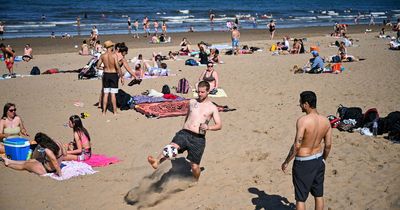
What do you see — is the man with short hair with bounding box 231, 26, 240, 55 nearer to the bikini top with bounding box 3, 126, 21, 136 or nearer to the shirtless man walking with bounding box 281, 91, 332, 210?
the bikini top with bounding box 3, 126, 21, 136

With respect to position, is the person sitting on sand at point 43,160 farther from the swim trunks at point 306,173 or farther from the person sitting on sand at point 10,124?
the swim trunks at point 306,173

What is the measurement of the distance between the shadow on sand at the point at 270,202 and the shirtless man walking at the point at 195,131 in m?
1.02

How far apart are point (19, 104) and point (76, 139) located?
16.8 feet

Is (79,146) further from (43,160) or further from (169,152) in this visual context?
(169,152)

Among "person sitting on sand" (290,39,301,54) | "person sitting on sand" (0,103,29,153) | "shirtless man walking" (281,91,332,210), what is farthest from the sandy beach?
"person sitting on sand" (290,39,301,54)

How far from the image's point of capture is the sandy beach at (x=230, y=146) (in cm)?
645

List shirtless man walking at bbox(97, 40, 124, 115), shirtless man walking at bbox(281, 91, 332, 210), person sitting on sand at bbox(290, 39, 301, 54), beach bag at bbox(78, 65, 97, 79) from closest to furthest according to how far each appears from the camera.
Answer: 1. shirtless man walking at bbox(281, 91, 332, 210)
2. shirtless man walking at bbox(97, 40, 124, 115)
3. beach bag at bbox(78, 65, 97, 79)
4. person sitting on sand at bbox(290, 39, 301, 54)

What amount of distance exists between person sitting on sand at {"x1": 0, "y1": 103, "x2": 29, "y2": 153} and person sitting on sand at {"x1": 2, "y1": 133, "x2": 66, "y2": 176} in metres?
1.23

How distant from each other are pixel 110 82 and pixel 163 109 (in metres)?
1.44

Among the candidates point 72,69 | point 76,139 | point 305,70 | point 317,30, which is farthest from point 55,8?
point 76,139

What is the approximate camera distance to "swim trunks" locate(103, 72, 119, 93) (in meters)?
10.9

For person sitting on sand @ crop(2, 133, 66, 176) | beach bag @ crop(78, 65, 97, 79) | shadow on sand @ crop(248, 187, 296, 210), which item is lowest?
shadow on sand @ crop(248, 187, 296, 210)

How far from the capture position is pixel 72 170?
743cm

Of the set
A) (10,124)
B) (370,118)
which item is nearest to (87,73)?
(10,124)
